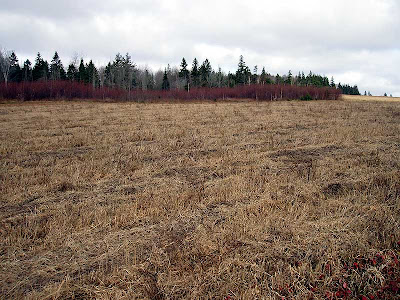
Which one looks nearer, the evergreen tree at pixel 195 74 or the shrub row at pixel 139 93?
the shrub row at pixel 139 93

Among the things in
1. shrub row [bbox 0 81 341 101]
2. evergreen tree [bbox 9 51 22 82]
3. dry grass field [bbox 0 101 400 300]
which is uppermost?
evergreen tree [bbox 9 51 22 82]

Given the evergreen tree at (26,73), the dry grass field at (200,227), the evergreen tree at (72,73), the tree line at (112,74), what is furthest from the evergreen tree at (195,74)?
the dry grass field at (200,227)

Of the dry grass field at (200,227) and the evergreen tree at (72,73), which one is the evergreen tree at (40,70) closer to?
the evergreen tree at (72,73)

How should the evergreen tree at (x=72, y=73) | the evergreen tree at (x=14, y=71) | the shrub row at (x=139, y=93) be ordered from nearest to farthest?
the shrub row at (x=139, y=93) → the evergreen tree at (x=14, y=71) → the evergreen tree at (x=72, y=73)

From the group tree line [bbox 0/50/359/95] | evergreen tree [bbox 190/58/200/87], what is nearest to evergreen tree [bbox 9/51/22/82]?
tree line [bbox 0/50/359/95]

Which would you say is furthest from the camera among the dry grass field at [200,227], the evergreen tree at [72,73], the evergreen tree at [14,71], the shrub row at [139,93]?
the evergreen tree at [72,73]

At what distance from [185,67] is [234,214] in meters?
73.3

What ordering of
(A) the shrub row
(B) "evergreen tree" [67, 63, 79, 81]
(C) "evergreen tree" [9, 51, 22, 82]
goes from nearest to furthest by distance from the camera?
(A) the shrub row < (C) "evergreen tree" [9, 51, 22, 82] < (B) "evergreen tree" [67, 63, 79, 81]

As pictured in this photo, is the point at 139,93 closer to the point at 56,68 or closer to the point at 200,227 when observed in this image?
the point at 56,68

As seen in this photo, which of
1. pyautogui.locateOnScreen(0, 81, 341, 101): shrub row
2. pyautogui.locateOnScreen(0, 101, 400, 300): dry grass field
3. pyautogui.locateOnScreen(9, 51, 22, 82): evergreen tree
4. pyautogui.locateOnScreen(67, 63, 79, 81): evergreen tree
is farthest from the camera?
pyautogui.locateOnScreen(67, 63, 79, 81): evergreen tree

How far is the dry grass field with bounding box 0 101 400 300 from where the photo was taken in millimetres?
2947

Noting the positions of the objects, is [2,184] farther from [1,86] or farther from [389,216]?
[1,86]

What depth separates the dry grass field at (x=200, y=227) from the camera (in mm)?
2947

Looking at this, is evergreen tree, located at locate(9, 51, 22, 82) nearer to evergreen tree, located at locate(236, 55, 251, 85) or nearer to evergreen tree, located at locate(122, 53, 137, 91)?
evergreen tree, located at locate(122, 53, 137, 91)
